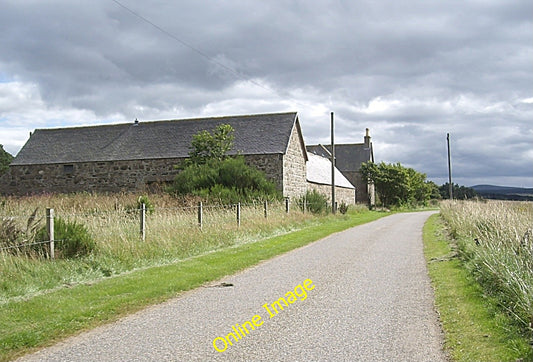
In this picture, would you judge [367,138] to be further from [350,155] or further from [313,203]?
[313,203]

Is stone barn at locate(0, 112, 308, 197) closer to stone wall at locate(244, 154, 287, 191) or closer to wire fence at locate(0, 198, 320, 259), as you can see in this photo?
stone wall at locate(244, 154, 287, 191)

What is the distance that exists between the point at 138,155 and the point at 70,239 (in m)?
26.2

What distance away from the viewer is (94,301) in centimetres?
830

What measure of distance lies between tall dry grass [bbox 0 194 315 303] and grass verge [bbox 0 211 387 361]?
687 mm

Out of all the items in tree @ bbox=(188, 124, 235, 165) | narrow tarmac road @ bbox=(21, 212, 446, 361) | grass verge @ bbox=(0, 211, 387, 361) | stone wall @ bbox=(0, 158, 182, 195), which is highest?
tree @ bbox=(188, 124, 235, 165)

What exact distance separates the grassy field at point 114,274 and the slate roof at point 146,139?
17.1 metres

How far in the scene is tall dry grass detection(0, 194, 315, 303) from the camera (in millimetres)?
9906

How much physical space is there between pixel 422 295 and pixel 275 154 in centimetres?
2543

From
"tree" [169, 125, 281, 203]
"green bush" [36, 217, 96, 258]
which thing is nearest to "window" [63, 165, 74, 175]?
"tree" [169, 125, 281, 203]

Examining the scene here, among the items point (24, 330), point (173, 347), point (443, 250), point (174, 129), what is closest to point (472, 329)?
point (173, 347)

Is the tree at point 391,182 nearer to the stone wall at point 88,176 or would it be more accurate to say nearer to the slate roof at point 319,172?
the slate roof at point 319,172

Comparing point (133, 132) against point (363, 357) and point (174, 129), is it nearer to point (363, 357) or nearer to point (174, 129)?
point (174, 129)

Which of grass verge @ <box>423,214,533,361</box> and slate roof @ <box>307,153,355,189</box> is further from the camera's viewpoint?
slate roof @ <box>307,153,355,189</box>

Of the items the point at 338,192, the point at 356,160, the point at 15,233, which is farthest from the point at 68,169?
the point at 356,160
